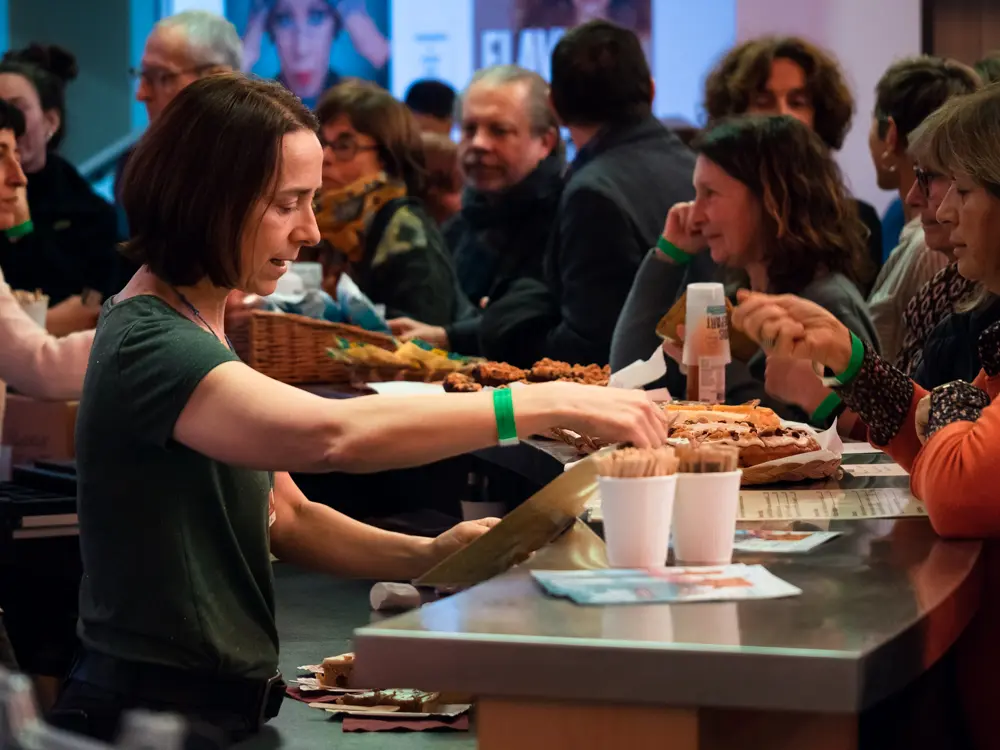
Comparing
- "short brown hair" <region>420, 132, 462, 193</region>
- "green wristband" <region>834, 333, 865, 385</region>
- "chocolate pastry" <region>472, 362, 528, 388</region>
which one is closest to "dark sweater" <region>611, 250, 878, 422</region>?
"chocolate pastry" <region>472, 362, 528, 388</region>

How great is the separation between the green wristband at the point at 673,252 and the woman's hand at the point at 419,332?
3.53ft

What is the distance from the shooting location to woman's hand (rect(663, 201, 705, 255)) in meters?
3.95

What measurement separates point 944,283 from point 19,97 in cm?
358

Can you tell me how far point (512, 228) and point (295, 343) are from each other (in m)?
1.10

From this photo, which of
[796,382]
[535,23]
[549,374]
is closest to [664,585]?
[796,382]

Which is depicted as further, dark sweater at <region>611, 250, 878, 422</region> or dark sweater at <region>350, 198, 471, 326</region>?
dark sweater at <region>350, 198, 471, 326</region>

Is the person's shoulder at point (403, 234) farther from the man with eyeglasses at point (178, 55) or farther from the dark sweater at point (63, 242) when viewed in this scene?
the dark sweater at point (63, 242)

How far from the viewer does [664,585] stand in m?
1.77

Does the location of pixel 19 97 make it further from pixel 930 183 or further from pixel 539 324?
pixel 930 183

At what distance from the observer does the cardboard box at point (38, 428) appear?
473cm

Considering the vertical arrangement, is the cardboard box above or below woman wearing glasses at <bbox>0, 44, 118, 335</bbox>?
below

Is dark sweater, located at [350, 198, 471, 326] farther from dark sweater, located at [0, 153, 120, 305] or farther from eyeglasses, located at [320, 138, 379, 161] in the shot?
dark sweater, located at [0, 153, 120, 305]

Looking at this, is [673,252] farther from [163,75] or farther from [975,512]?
[163,75]

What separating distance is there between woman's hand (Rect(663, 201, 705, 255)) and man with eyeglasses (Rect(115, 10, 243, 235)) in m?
1.91
